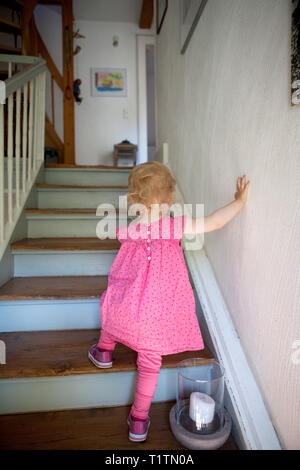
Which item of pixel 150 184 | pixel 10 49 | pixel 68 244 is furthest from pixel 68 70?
pixel 150 184

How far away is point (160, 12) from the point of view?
2387 mm

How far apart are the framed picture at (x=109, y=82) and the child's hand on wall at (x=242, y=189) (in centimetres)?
407

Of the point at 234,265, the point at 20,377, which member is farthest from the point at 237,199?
the point at 20,377

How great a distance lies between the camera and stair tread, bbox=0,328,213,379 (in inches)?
41.5

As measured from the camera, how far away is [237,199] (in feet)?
3.23

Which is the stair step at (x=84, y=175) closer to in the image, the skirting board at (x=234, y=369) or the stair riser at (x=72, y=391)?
the skirting board at (x=234, y=369)

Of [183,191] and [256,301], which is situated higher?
[183,191]

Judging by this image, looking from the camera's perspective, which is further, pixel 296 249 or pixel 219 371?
pixel 219 371

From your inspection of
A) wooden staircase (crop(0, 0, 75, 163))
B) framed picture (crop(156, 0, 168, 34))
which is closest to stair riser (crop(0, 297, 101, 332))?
framed picture (crop(156, 0, 168, 34))

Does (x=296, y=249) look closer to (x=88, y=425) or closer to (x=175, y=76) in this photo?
(x=88, y=425)

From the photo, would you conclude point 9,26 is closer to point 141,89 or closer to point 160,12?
point 141,89

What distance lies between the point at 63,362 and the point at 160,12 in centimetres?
260

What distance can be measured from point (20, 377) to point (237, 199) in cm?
95

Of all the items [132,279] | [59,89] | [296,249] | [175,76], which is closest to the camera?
[296,249]
